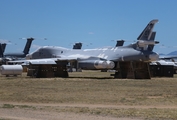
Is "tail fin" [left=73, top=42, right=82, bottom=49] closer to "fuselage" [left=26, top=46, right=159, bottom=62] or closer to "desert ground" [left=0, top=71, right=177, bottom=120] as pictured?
"fuselage" [left=26, top=46, right=159, bottom=62]

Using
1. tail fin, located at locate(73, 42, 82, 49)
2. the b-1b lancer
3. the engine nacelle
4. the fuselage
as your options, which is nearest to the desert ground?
the b-1b lancer

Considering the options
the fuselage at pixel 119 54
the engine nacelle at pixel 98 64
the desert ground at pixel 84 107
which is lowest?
the desert ground at pixel 84 107

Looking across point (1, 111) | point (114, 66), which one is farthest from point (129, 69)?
point (1, 111)

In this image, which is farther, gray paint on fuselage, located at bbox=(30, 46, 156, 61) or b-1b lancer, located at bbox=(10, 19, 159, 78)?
gray paint on fuselage, located at bbox=(30, 46, 156, 61)

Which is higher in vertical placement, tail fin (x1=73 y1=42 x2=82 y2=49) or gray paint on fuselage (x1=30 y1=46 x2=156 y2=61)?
tail fin (x1=73 y1=42 x2=82 y2=49)

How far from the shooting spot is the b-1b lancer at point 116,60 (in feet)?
162

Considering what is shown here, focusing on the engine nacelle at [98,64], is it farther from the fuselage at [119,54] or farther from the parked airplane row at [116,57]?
the fuselage at [119,54]

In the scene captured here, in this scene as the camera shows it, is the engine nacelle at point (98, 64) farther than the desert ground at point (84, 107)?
Yes

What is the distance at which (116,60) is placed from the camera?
5419 cm

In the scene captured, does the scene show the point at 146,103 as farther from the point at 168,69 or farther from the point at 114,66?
the point at 168,69

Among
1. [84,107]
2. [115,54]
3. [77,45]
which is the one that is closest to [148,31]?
[115,54]

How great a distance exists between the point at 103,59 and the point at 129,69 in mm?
5631

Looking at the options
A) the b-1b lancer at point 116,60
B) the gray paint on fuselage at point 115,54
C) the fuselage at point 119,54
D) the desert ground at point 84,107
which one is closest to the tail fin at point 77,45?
the gray paint on fuselage at point 115,54

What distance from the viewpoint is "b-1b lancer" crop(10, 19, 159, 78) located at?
49.5 meters
